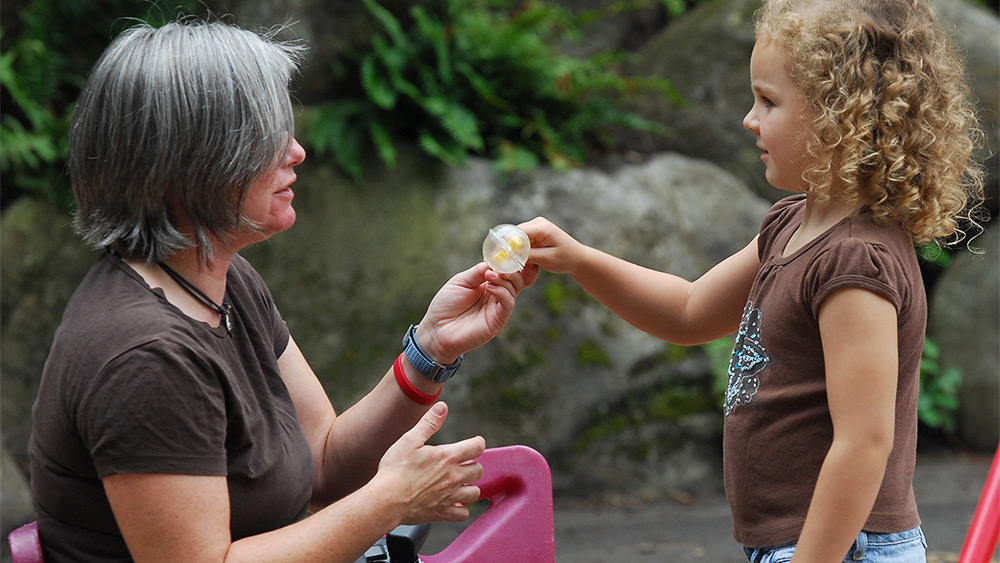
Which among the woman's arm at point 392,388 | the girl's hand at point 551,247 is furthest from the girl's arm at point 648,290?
the woman's arm at point 392,388

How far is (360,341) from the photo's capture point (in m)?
4.59

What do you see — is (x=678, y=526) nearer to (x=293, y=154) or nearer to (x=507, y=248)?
(x=507, y=248)

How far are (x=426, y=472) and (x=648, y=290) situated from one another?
67 cm

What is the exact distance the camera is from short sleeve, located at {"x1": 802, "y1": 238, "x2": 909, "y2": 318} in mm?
1494

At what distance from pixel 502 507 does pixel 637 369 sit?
2730mm

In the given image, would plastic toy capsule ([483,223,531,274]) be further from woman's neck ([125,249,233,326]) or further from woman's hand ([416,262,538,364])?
woman's neck ([125,249,233,326])

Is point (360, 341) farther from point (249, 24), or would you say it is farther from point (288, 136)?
point (288, 136)

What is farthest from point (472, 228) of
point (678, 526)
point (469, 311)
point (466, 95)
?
point (469, 311)

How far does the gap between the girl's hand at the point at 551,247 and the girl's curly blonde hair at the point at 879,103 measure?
592 millimetres

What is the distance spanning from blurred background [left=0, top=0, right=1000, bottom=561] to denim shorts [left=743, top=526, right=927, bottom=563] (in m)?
2.64

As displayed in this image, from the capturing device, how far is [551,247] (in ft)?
6.87

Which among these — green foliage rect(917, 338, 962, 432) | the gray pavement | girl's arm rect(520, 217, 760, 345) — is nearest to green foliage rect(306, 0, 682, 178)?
the gray pavement

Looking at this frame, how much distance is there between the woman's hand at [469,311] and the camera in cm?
215

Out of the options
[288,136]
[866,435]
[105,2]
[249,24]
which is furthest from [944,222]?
[105,2]
